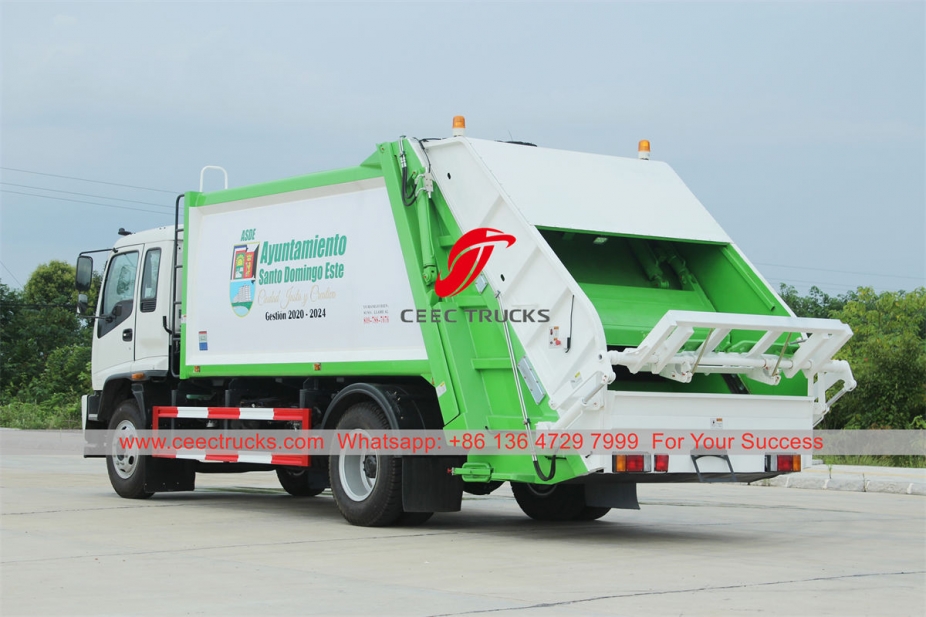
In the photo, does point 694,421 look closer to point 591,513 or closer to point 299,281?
point 591,513

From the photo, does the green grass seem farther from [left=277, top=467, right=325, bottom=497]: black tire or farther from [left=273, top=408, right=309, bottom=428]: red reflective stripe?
[left=273, top=408, right=309, bottom=428]: red reflective stripe

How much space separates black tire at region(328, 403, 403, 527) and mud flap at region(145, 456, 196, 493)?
10.4 feet

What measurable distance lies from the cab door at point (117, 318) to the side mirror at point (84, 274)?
33 centimetres

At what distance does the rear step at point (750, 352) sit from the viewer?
851 centimetres

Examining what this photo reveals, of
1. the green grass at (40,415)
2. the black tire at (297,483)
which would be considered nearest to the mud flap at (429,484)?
the black tire at (297,483)

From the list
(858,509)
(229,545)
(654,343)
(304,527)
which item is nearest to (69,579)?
(229,545)

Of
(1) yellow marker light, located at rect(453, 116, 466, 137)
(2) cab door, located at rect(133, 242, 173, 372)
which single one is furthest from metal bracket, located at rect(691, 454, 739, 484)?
(2) cab door, located at rect(133, 242, 173, 372)

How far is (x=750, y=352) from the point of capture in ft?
30.4

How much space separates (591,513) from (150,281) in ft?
17.6

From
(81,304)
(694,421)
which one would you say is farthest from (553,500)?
(81,304)

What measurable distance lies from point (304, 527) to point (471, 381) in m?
2.12

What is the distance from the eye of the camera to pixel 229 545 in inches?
355

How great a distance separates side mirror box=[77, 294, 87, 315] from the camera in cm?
1348

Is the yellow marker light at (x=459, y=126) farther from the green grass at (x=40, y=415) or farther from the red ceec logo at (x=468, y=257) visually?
the green grass at (x=40, y=415)
